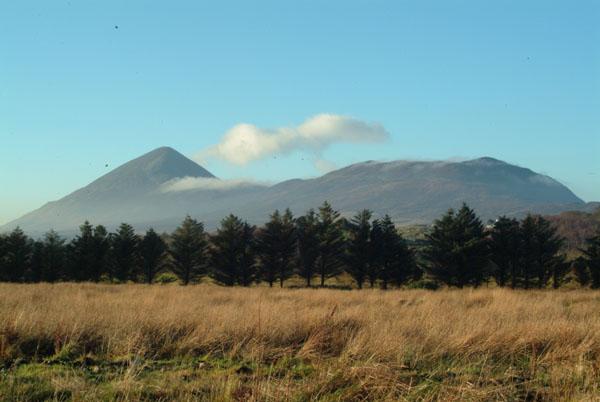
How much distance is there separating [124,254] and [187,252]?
20.4 feet

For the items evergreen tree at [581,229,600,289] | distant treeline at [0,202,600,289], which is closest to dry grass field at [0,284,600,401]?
distant treeline at [0,202,600,289]

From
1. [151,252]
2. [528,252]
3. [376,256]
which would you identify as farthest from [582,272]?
[151,252]

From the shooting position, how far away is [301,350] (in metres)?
7.11

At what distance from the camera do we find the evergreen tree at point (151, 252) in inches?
2098

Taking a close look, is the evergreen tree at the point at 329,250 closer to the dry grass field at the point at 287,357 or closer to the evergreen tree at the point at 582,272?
the evergreen tree at the point at 582,272

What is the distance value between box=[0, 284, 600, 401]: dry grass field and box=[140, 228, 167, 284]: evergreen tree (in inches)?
1787

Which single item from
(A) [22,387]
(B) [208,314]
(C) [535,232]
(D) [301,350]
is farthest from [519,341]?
(C) [535,232]

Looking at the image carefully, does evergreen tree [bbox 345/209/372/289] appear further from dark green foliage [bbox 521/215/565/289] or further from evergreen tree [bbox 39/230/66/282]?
evergreen tree [bbox 39/230/66/282]

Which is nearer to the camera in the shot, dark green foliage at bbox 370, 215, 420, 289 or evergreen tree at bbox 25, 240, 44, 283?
evergreen tree at bbox 25, 240, 44, 283

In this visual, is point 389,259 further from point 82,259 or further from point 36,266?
point 36,266

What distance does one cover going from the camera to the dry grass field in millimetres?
5090

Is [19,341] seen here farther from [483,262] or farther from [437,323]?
[483,262]

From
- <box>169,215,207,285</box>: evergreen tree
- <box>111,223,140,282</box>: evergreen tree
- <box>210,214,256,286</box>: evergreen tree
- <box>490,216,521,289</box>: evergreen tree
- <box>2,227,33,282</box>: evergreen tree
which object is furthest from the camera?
<box>169,215,207,285</box>: evergreen tree

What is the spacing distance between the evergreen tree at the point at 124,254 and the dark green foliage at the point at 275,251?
41.6ft
